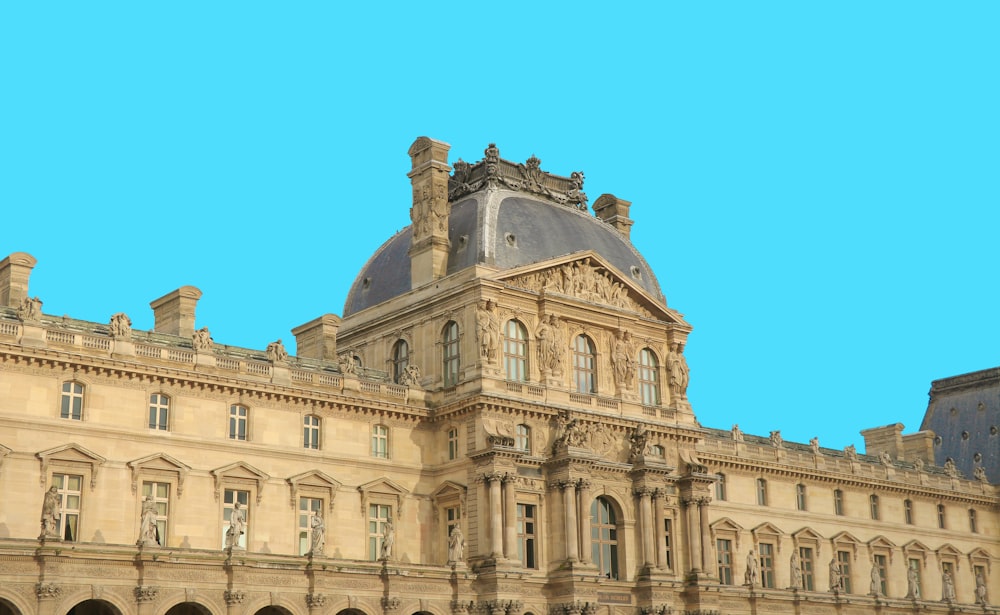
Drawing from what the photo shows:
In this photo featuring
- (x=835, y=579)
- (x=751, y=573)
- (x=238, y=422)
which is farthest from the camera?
(x=835, y=579)

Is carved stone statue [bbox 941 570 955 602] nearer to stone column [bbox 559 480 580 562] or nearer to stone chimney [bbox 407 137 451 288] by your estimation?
stone column [bbox 559 480 580 562]

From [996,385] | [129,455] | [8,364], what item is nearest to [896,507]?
[996,385]

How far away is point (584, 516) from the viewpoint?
60688 millimetres

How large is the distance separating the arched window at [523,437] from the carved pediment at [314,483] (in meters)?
8.34

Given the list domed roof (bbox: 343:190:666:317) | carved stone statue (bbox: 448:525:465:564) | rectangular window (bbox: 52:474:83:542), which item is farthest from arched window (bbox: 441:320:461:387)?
rectangular window (bbox: 52:474:83:542)

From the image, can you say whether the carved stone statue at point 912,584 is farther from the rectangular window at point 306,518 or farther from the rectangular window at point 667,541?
the rectangular window at point 306,518

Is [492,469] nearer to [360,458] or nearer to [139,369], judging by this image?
[360,458]

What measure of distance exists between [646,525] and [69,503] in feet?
85.8

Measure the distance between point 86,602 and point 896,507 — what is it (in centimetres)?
5215

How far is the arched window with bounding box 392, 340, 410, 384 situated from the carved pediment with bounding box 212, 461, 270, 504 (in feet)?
36.1

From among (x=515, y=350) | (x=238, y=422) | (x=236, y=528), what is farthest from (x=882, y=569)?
(x=236, y=528)

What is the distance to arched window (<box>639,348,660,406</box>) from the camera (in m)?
67.3

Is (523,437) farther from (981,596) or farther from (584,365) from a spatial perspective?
(981,596)

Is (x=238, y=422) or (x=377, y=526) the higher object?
(x=238, y=422)
